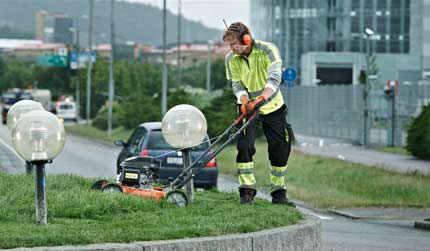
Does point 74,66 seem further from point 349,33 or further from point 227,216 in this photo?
point 227,216

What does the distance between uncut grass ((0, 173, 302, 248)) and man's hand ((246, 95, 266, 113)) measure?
97cm

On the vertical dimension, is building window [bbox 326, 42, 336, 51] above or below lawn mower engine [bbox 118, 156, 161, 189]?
above

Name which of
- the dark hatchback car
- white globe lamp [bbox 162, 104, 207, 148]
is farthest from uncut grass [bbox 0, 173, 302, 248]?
the dark hatchback car

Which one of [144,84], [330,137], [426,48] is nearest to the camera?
[330,137]

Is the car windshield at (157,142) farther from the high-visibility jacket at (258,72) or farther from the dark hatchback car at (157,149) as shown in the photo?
the high-visibility jacket at (258,72)

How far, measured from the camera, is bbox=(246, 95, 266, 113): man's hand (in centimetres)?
1187

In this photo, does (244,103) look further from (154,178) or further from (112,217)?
(112,217)

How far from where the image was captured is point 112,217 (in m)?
10.0

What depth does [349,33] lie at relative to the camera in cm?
8869

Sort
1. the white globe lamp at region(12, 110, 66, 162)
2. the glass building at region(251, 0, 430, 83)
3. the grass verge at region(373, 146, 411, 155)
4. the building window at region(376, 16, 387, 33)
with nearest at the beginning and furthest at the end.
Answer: the white globe lamp at region(12, 110, 66, 162) → the grass verge at region(373, 146, 411, 155) → the glass building at region(251, 0, 430, 83) → the building window at region(376, 16, 387, 33)

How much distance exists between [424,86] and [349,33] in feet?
130

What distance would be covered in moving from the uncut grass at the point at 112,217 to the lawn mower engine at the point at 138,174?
1.76 feet

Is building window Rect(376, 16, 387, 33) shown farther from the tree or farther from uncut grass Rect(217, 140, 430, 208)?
uncut grass Rect(217, 140, 430, 208)

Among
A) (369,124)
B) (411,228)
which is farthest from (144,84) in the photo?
(411,228)
